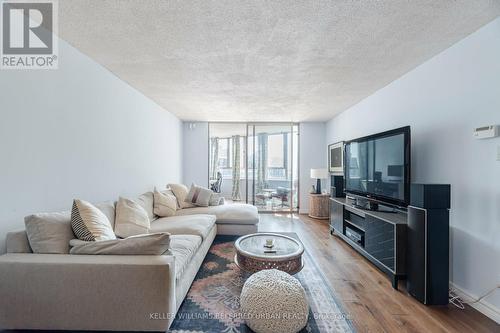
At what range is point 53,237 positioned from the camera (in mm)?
1647

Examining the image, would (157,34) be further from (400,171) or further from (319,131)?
(319,131)

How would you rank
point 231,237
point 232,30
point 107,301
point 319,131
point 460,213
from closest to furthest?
point 107,301 → point 232,30 → point 460,213 → point 231,237 → point 319,131

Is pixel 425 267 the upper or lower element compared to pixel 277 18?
lower

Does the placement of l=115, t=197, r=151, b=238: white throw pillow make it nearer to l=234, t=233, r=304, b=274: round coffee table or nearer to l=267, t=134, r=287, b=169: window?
l=234, t=233, r=304, b=274: round coffee table

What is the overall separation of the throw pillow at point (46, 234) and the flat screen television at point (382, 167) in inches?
124

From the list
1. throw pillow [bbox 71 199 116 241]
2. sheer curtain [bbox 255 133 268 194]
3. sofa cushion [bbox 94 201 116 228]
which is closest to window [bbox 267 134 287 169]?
sheer curtain [bbox 255 133 268 194]

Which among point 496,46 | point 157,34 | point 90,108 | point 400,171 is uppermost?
point 157,34

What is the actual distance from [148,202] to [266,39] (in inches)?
104

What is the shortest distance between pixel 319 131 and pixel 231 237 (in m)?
3.77

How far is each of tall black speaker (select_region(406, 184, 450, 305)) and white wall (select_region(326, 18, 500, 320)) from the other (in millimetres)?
240

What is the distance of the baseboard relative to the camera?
181 cm

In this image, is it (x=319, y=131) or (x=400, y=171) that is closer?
(x=400, y=171)

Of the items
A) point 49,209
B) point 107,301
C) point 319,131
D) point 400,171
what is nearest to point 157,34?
point 49,209

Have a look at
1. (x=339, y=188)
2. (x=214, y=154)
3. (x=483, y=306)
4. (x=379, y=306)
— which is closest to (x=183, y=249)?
(x=379, y=306)
